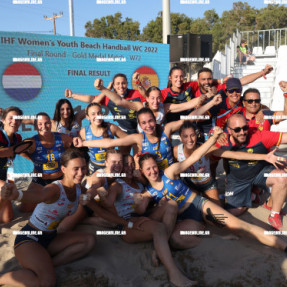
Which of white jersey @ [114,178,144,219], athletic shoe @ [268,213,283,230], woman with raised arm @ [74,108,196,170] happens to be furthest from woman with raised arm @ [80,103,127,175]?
athletic shoe @ [268,213,283,230]

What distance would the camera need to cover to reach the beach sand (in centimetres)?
272

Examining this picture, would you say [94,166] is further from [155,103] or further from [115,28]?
[115,28]

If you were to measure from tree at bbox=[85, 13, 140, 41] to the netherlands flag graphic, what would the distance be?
86.3 ft

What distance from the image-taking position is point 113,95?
413 cm

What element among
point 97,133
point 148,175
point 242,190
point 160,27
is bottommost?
point 242,190

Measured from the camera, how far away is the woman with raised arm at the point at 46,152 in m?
3.98

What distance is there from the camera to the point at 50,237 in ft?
9.67

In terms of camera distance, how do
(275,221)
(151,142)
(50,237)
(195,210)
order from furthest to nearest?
(151,142)
(275,221)
(195,210)
(50,237)

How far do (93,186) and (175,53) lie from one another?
315 inches

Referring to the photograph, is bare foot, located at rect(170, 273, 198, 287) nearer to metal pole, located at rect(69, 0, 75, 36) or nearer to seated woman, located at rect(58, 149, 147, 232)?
seated woman, located at rect(58, 149, 147, 232)

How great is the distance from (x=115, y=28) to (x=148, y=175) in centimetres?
3086

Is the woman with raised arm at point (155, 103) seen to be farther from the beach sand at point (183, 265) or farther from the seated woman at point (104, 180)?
the beach sand at point (183, 265)

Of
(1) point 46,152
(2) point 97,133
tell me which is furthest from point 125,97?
(1) point 46,152

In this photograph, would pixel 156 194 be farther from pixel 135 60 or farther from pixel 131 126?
pixel 135 60
